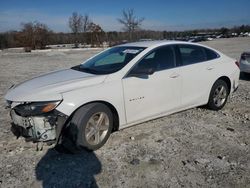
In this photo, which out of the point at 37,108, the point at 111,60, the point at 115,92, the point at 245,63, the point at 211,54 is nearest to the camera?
the point at 37,108

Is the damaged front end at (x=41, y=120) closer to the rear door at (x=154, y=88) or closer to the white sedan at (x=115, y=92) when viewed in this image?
the white sedan at (x=115, y=92)

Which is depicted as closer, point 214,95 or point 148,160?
point 148,160

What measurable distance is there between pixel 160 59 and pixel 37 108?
2.19 meters

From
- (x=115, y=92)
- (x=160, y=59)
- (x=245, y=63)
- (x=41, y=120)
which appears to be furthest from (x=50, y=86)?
(x=245, y=63)

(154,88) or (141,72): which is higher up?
(141,72)

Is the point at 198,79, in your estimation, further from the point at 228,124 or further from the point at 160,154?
the point at 160,154

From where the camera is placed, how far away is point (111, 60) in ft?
15.8

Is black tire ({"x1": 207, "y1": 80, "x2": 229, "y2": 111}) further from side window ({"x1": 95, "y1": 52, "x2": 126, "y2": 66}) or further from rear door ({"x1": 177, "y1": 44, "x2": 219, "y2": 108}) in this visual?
side window ({"x1": 95, "y1": 52, "x2": 126, "y2": 66})

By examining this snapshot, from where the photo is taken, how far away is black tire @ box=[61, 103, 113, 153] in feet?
11.7

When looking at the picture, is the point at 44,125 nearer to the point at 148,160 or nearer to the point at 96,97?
the point at 96,97

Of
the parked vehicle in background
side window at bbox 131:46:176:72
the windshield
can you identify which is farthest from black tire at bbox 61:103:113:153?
the parked vehicle in background

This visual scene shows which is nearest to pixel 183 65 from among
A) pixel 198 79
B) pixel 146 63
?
pixel 198 79

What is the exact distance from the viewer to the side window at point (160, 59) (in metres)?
4.36

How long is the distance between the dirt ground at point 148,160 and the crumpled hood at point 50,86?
84 cm
